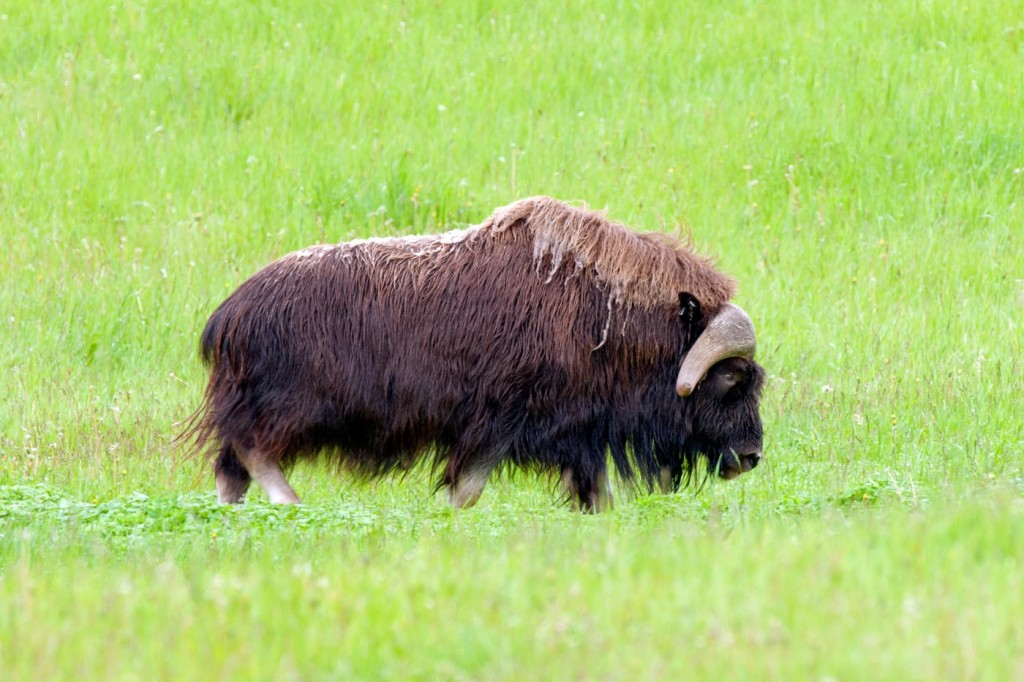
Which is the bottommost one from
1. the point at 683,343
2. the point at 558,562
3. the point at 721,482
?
the point at 721,482

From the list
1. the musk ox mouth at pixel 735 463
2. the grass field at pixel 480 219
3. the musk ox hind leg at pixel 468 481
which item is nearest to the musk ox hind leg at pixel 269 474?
the grass field at pixel 480 219

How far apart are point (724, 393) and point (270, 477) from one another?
7.19 ft

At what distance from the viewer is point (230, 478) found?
6.95m

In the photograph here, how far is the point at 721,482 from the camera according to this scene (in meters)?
7.62

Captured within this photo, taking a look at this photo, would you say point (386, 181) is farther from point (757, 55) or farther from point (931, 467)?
point (931, 467)

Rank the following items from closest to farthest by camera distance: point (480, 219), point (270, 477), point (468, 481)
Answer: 1. point (270, 477)
2. point (468, 481)
3. point (480, 219)

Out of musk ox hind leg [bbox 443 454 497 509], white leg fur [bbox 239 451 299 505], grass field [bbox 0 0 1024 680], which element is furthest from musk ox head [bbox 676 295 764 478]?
white leg fur [bbox 239 451 299 505]

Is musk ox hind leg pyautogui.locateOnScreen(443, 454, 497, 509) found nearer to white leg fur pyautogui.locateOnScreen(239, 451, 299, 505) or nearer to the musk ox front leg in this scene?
the musk ox front leg

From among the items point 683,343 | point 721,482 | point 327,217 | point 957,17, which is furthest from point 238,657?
point 957,17

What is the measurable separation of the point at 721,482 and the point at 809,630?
14.5ft

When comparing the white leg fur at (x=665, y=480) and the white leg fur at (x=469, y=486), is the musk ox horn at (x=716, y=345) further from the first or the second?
the white leg fur at (x=469, y=486)

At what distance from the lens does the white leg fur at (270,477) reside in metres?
6.67

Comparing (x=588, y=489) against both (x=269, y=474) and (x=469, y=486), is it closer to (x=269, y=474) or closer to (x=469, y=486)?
(x=469, y=486)

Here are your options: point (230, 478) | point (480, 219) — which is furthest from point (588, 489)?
point (480, 219)
